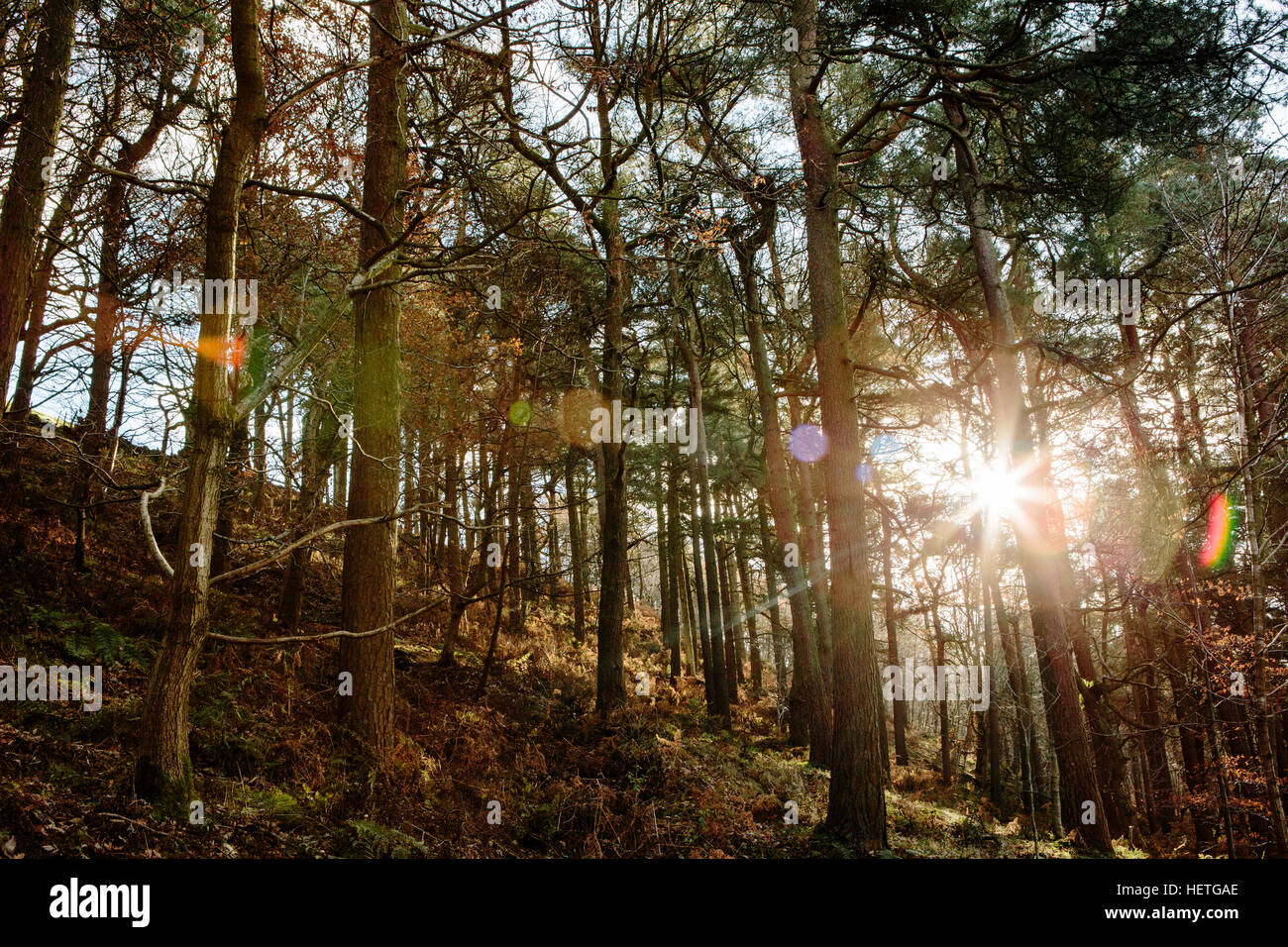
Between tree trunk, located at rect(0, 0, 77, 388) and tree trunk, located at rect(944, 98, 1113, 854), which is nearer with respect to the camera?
tree trunk, located at rect(0, 0, 77, 388)

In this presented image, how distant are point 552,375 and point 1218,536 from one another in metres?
13.4

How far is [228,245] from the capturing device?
13.8 ft

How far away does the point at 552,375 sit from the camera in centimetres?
1348

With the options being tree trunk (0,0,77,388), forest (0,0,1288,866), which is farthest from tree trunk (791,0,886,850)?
tree trunk (0,0,77,388)

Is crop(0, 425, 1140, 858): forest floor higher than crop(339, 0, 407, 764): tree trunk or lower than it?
lower

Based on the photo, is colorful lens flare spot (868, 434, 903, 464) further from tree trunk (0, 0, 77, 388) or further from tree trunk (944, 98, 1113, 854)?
tree trunk (0, 0, 77, 388)

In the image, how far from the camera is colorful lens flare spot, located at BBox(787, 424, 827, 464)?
1575 cm

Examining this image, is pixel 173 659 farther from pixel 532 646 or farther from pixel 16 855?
pixel 532 646

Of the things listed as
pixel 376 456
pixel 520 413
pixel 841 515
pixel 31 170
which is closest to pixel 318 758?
pixel 376 456

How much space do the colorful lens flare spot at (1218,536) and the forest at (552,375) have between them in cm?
13

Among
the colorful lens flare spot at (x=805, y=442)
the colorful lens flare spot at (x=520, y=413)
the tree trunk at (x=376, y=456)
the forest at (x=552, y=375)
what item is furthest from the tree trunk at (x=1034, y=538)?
the tree trunk at (x=376, y=456)

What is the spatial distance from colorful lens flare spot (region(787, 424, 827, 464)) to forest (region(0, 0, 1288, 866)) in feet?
8.20

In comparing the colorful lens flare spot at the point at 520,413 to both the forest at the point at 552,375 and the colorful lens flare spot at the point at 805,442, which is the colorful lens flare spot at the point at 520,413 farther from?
the colorful lens flare spot at the point at 805,442

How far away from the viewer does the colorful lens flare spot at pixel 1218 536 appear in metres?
11.3
